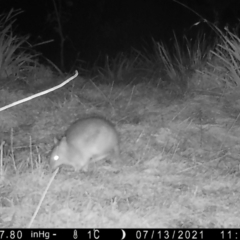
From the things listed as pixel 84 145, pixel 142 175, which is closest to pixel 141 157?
pixel 142 175

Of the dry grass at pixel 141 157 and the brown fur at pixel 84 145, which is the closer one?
the dry grass at pixel 141 157

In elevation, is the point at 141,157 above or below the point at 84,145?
below

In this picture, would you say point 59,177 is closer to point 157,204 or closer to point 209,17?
point 157,204

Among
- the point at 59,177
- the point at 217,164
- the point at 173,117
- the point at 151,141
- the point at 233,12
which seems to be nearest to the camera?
the point at 59,177

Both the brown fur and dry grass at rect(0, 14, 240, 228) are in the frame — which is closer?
dry grass at rect(0, 14, 240, 228)

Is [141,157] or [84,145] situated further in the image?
[141,157]

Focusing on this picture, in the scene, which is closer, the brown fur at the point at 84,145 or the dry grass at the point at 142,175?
the dry grass at the point at 142,175

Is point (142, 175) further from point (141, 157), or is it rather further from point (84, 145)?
point (84, 145)

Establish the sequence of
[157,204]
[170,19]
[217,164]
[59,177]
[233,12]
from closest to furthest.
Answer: [157,204] → [59,177] → [217,164] → [233,12] → [170,19]

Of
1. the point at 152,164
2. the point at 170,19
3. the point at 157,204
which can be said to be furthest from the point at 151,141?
the point at 170,19

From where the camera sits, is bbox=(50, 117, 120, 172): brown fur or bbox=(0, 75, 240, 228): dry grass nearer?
bbox=(0, 75, 240, 228): dry grass

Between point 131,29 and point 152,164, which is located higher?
point 152,164

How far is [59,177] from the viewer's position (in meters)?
3.07

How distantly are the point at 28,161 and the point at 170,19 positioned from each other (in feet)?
29.5
